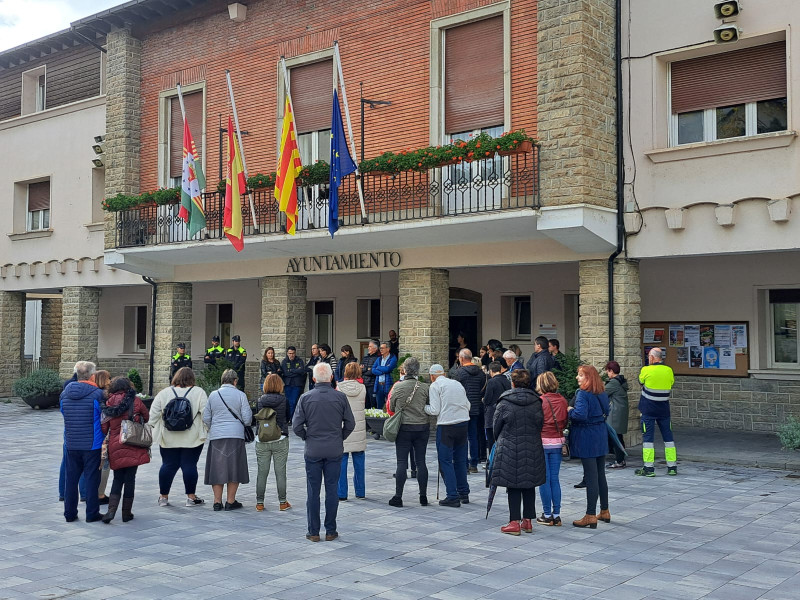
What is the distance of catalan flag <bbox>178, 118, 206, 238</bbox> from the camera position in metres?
17.7

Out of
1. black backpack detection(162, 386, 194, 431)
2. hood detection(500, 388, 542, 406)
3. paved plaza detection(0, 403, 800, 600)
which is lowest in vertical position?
paved plaza detection(0, 403, 800, 600)

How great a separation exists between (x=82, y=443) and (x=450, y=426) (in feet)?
13.3

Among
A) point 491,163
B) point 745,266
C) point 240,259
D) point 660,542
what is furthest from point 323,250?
point 660,542

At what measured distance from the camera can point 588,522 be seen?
356 inches

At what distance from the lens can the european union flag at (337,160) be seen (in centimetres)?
1518

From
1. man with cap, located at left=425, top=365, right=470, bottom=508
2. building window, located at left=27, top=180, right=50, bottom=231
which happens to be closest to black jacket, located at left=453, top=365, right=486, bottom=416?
man with cap, located at left=425, top=365, right=470, bottom=508

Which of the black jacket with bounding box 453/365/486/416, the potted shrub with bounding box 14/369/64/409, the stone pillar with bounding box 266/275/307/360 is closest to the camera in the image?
the black jacket with bounding box 453/365/486/416

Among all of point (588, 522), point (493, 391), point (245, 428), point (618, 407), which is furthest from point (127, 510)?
point (618, 407)

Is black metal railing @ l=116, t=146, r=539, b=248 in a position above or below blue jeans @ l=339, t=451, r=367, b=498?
above

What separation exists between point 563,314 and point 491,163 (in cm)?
419

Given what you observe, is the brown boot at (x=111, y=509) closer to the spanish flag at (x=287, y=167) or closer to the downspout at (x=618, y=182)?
the spanish flag at (x=287, y=167)

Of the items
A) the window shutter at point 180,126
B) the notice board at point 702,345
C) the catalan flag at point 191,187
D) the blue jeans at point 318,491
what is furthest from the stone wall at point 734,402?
the window shutter at point 180,126

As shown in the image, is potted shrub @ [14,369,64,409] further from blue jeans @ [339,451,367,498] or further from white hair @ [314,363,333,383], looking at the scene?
white hair @ [314,363,333,383]

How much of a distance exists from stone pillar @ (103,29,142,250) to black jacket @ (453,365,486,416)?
1187 centimetres
